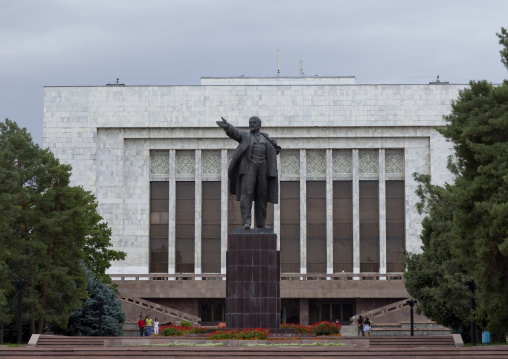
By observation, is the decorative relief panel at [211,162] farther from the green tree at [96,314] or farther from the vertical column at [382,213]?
the green tree at [96,314]

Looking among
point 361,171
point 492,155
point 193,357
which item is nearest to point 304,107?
point 361,171

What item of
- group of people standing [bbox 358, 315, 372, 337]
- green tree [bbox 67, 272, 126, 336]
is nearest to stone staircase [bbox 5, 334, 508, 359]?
green tree [bbox 67, 272, 126, 336]

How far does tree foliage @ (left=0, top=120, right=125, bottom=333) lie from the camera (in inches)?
1487

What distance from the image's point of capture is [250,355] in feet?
76.2

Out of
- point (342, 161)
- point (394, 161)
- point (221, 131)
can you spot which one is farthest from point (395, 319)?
point (221, 131)

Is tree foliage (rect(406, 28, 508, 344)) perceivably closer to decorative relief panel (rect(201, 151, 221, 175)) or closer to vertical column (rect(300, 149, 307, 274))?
vertical column (rect(300, 149, 307, 274))

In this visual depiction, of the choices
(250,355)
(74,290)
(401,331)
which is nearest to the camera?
(250,355)

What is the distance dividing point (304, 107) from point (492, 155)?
3459 cm

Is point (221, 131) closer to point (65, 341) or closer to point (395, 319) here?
point (395, 319)

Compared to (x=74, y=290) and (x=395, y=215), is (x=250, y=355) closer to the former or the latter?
(x=74, y=290)

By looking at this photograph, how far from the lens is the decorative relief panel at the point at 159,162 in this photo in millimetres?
60875

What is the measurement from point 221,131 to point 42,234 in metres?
22.7

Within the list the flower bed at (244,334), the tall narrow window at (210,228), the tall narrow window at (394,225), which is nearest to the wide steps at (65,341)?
the flower bed at (244,334)

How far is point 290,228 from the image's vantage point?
6012cm
